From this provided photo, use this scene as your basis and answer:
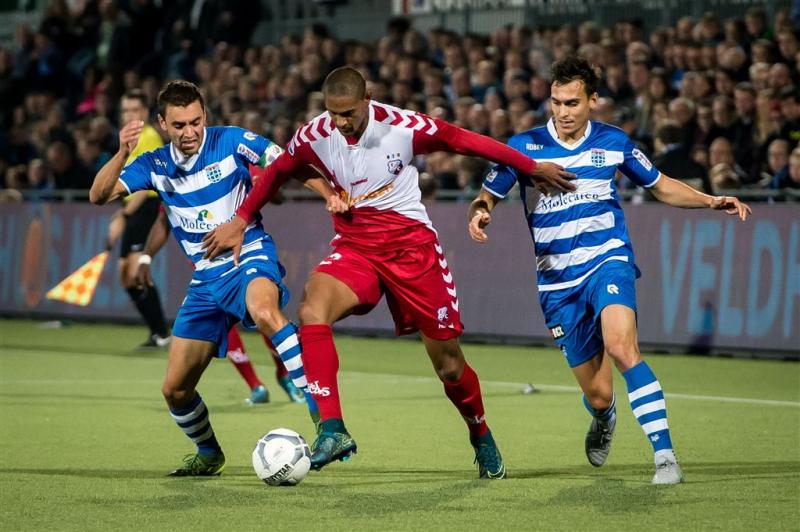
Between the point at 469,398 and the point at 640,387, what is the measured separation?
3.12 feet

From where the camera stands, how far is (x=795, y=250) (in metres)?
14.3

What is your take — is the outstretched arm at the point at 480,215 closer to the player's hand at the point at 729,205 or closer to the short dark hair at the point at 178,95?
the player's hand at the point at 729,205

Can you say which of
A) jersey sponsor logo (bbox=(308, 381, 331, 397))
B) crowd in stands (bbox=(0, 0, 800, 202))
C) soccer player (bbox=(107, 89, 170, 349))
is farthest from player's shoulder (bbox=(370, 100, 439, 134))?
soccer player (bbox=(107, 89, 170, 349))

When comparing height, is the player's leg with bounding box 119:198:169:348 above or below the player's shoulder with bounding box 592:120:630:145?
below

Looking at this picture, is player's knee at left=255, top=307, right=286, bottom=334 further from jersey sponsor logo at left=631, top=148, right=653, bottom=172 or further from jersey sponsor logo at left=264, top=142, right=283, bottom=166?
jersey sponsor logo at left=631, top=148, right=653, bottom=172

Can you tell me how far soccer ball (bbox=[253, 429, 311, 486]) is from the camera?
7242 mm

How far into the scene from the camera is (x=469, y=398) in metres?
8.20

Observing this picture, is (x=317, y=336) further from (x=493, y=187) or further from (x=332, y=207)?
(x=493, y=187)

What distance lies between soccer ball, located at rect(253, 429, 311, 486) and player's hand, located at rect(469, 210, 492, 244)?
58.4 inches

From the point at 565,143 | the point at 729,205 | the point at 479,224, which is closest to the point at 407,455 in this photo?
the point at 479,224

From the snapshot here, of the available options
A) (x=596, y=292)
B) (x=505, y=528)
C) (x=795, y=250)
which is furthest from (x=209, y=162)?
(x=795, y=250)

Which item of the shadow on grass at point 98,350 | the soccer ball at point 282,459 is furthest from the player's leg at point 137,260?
the soccer ball at point 282,459

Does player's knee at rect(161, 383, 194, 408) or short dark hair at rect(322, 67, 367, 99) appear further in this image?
player's knee at rect(161, 383, 194, 408)

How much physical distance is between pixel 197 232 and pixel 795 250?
24.7 feet
